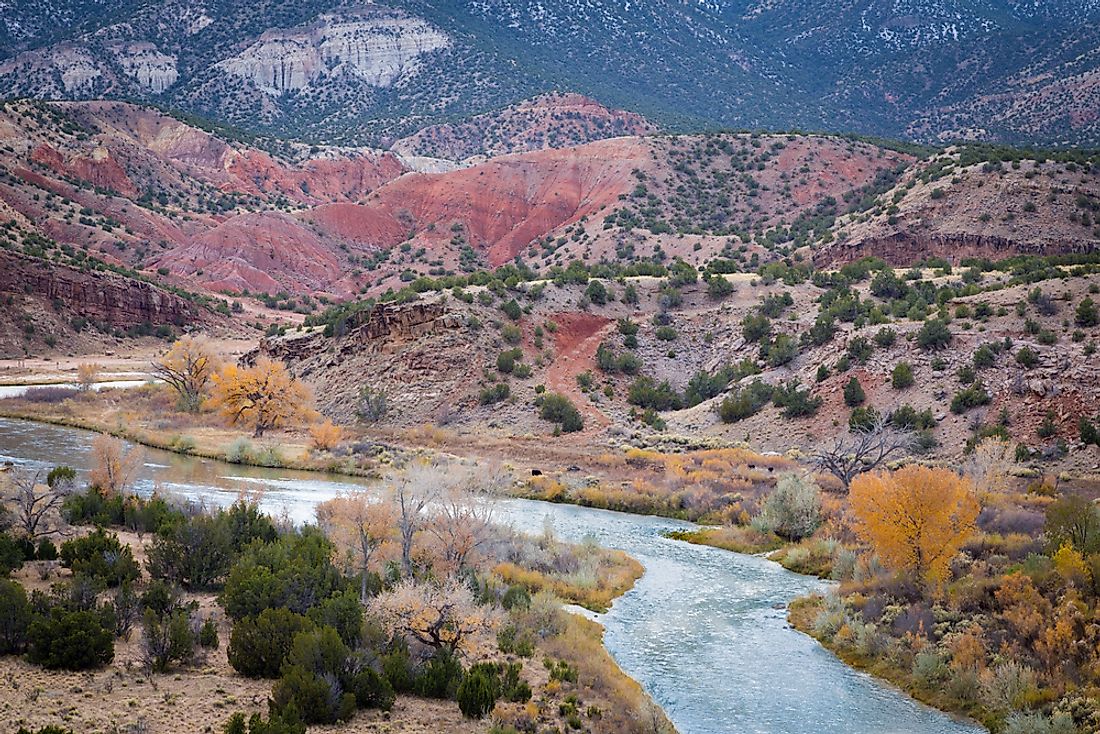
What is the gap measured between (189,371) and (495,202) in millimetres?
55259

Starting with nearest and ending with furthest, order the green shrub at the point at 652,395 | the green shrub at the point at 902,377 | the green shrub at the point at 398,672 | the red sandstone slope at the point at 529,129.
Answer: the green shrub at the point at 398,672, the green shrub at the point at 902,377, the green shrub at the point at 652,395, the red sandstone slope at the point at 529,129

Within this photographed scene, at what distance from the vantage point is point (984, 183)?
216 ft

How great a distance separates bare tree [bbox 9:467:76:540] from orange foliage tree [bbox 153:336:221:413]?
24500 mm

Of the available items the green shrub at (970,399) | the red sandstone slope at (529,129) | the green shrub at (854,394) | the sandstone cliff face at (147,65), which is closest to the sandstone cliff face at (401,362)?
the green shrub at (854,394)

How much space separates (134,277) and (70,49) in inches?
3195

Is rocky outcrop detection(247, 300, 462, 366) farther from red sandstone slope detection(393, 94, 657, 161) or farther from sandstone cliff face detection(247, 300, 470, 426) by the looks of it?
red sandstone slope detection(393, 94, 657, 161)

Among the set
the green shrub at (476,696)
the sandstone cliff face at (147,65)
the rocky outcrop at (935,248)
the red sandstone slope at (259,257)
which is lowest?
the green shrub at (476,696)

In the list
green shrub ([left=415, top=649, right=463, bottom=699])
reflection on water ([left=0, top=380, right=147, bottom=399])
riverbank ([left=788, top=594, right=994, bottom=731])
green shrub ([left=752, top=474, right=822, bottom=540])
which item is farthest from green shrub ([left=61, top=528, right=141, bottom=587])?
reflection on water ([left=0, top=380, right=147, bottom=399])

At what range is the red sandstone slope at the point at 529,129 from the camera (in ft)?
382

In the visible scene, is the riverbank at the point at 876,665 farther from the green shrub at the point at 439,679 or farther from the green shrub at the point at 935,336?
the green shrub at the point at 935,336

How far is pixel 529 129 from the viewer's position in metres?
118

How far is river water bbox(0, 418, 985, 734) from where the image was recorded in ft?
48.2

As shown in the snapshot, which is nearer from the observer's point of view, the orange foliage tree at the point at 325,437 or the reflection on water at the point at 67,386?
the orange foliage tree at the point at 325,437

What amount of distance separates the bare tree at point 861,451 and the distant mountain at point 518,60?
87856mm
